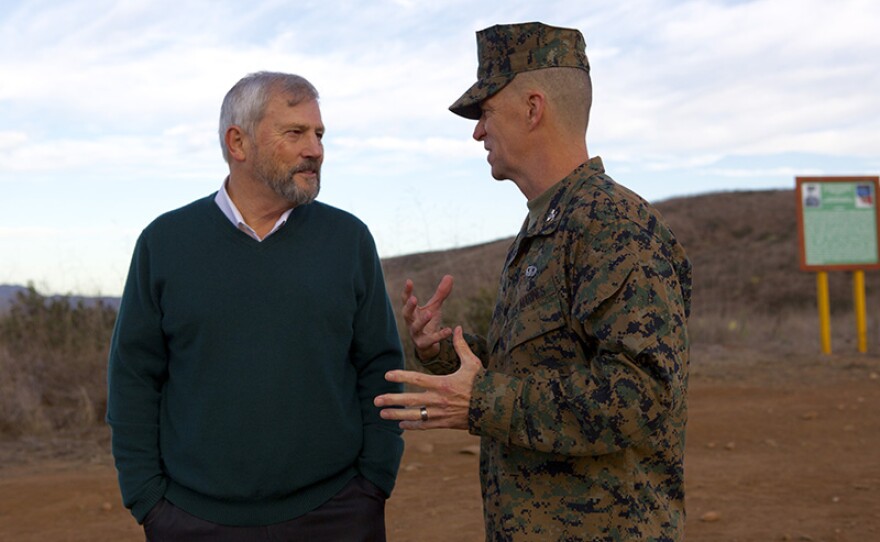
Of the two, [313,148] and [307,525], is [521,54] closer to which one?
[313,148]

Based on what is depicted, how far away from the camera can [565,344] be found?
2.35 metres

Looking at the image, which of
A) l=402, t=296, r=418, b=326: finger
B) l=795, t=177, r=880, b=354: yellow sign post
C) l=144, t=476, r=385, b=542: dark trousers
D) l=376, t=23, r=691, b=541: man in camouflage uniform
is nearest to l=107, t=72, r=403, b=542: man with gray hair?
l=144, t=476, r=385, b=542: dark trousers

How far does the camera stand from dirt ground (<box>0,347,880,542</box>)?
5.82m

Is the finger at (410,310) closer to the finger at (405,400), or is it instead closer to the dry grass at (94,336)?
the finger at (405,400)

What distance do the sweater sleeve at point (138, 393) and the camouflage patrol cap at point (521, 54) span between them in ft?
3.86

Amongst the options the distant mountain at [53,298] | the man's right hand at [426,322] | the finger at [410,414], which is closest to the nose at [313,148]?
the man's right hand at [426,322]

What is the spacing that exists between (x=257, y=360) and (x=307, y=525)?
525 mm

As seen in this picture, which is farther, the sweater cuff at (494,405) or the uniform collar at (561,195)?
the uniform collar at (561,195)

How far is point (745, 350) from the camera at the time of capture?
13562 mm

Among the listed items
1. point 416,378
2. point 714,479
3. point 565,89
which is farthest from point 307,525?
point 714,479

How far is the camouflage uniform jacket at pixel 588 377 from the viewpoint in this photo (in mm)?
2168

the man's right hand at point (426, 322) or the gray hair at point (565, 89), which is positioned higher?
the gray hair at point (565, 89)

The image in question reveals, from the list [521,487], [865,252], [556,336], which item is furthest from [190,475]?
[865,252]

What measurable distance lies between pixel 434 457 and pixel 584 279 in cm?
567
